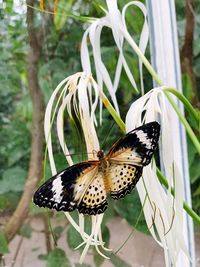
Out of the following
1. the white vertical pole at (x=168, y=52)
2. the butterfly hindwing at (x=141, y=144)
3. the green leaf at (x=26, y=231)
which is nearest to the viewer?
the butterfly hindwing at (x=141, y=144)

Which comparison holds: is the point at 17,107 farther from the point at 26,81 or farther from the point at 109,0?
the point at 109,0

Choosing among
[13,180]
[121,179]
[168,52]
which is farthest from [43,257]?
[121,179]

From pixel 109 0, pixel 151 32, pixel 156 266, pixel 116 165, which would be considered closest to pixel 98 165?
pixel 116 165

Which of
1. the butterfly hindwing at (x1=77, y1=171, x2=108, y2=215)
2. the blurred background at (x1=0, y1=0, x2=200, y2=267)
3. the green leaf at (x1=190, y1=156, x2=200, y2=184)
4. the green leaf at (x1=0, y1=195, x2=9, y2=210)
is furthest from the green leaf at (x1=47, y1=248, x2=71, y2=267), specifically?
the butterfly hindwing at (x1=77, y1=171, x2=108, y2=215)

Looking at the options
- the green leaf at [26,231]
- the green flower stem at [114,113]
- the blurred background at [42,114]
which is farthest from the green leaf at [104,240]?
the green flower stem at [114,113]

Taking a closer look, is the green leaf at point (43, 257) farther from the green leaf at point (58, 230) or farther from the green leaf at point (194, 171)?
the green leaf at point (194, 171)

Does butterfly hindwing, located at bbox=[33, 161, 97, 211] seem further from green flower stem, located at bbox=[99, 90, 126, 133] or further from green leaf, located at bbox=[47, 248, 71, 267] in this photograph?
green leaf, located at bbox=[47, 248, 71, 267]
